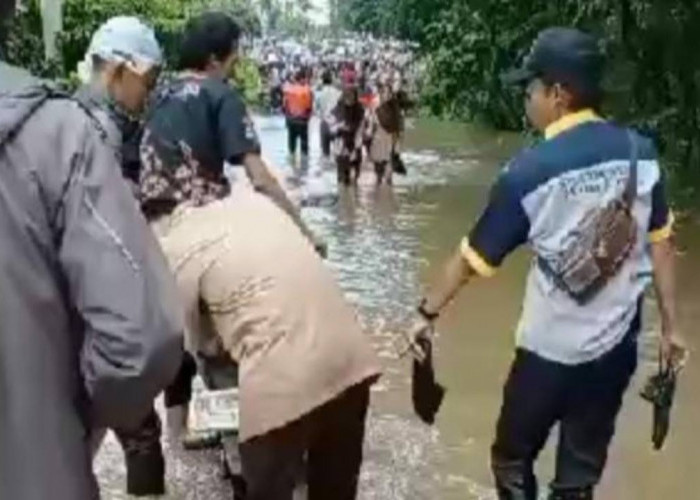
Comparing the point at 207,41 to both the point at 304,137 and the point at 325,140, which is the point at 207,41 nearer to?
the point at 325,140

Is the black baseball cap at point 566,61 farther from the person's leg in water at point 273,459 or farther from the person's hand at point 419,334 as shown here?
the person's leg in water at point 273,459

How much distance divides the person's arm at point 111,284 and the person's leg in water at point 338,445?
6.37ft

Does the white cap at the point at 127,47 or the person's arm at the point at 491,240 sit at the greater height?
the white cap at the point at 127,47

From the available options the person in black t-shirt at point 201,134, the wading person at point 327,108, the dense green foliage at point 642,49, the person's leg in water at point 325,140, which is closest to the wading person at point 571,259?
the person in black t-shirt at point 201,134

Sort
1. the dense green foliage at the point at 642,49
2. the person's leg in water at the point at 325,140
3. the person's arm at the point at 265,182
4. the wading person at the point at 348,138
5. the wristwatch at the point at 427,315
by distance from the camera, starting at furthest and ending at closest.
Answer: the person's leg in water at the point at 325,140 < the wading person at the point at 348,138 < the dense green foliage at the point at 642,49 < the person's arm at the point at 265,182 < the wristwatch at the point at 427,315

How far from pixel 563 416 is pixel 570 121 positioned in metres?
0.89

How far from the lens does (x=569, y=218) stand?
5031mm

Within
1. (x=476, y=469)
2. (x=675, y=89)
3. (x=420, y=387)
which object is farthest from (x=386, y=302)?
(x=675, y=89)

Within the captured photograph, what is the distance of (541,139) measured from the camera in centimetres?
527

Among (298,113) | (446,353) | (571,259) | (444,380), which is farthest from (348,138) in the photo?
(571,259)

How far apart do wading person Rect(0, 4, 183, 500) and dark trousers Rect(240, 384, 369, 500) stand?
76.2 inches

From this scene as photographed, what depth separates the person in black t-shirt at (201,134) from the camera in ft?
17.4

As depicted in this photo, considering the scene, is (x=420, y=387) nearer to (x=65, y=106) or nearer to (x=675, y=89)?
(x=65, y=106)

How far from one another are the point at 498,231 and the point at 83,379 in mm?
2362
